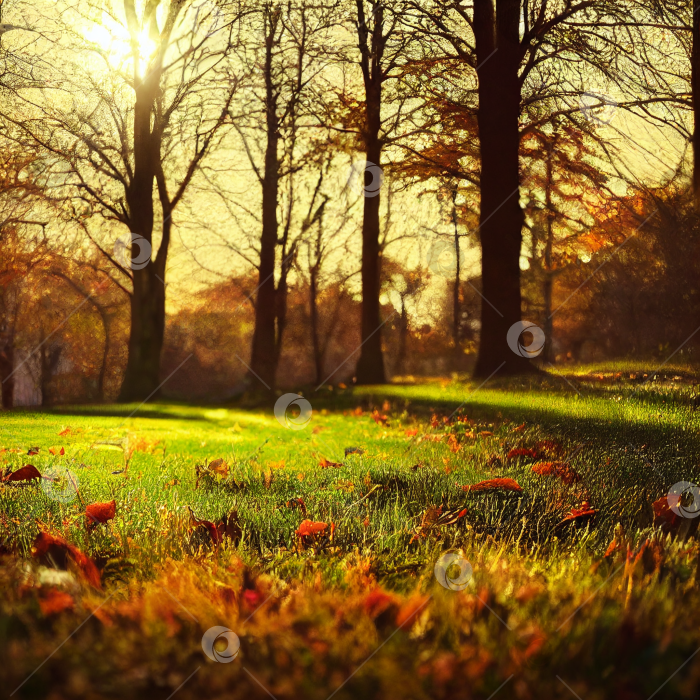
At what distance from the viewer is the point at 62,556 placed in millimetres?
2010

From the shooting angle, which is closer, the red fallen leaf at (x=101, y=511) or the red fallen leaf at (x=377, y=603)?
the red fallen leaf at (x=377, y=603)

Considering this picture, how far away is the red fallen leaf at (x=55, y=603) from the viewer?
158cm

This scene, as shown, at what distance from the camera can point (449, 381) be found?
8.90 meters

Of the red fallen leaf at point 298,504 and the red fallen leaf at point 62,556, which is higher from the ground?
the red fallen leaf at point 62,556

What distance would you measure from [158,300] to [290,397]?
2981 millimetres

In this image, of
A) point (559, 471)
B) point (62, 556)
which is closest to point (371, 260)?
point (559, 471)

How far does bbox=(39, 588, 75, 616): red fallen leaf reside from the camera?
62.1 inches

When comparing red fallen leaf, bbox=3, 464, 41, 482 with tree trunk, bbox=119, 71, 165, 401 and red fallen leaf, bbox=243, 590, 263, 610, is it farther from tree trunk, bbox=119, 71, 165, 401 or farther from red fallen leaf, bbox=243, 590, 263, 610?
tree trunk, bbox=119, 71, 165, 401

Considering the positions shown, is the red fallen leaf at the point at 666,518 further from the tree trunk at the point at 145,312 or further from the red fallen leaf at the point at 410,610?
the tree trunk at the point at 145,312

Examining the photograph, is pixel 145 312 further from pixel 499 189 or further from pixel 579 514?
pixel 579 514

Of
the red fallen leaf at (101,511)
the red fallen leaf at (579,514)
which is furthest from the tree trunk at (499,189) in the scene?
the red fallen leaf at (101,511)

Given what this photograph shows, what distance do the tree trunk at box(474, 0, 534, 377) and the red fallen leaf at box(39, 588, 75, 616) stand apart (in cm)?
682

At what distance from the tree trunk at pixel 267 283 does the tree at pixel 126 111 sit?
8.93 ft

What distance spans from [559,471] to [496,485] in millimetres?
912
